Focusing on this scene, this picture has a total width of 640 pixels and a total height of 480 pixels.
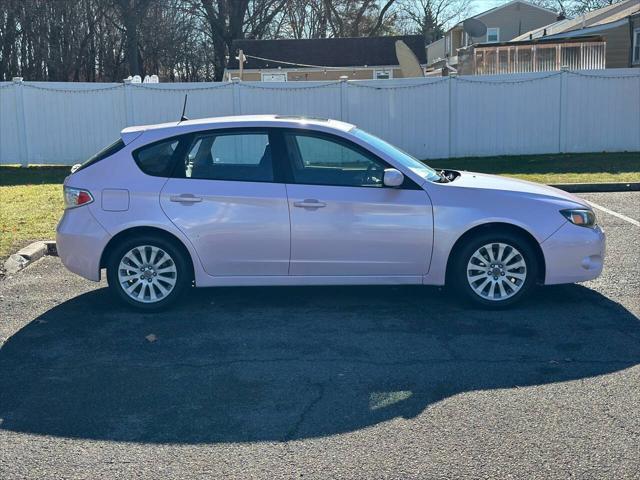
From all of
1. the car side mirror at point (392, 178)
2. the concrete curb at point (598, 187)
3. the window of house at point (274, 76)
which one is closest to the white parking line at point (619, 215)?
the concrete curb at point (598, 187)

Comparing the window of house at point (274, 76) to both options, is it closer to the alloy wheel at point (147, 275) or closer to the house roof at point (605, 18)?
the house roof at point (605, 18)

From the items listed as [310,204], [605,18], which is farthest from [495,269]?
[605,18]

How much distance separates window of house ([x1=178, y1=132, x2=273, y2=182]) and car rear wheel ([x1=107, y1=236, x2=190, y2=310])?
688 millimetres

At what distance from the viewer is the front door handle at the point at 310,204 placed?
654 centimetres

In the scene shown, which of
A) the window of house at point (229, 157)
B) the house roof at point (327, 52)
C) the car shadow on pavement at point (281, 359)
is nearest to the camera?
the car shadow on pavement at point (281, 359)

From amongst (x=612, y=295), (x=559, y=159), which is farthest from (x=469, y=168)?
(x=612, y=295)

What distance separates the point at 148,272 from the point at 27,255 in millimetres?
2680

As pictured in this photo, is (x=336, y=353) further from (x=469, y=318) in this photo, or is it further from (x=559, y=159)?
(x=559, y=159)

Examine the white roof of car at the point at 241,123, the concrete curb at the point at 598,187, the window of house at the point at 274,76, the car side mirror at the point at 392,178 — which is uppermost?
the window of house at the point at 274,76

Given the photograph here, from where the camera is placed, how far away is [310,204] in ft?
21.5

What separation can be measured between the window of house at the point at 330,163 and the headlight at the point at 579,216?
1617 millimetres

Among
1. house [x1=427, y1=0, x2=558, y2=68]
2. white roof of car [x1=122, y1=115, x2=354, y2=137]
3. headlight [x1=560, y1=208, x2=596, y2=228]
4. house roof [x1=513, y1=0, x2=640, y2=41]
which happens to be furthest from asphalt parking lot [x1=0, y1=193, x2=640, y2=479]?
house [x1=427, y1=0, x2=558, y2=68]

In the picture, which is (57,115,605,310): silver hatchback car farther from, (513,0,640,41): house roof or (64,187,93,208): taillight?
(513,0,640,41): house roof

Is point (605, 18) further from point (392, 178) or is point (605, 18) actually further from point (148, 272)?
point (148, 272)
